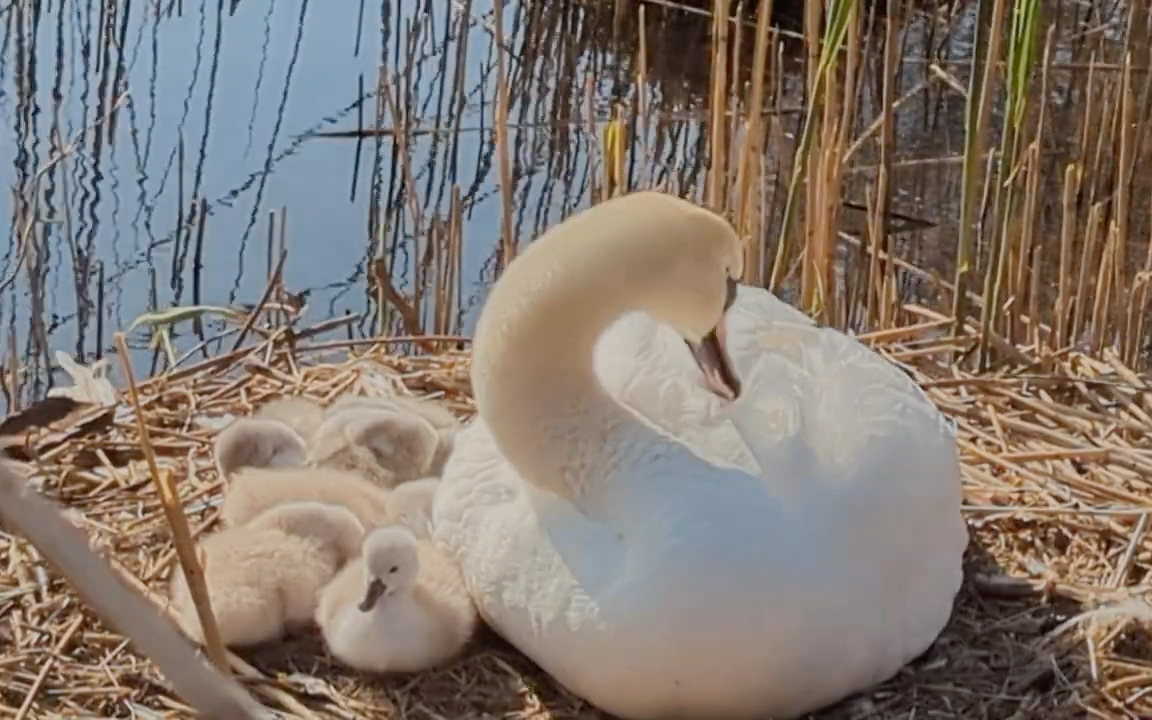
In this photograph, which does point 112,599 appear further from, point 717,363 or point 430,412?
point 430,412

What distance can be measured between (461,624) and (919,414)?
68 centimetres

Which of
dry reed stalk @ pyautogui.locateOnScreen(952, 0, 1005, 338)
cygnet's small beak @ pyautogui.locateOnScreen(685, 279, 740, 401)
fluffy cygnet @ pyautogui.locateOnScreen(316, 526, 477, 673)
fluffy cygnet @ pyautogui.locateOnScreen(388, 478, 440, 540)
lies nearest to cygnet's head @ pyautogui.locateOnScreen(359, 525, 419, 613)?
fluffy cygnet @ pyautogui.locateOnScreen(316, 526, 477, 673)

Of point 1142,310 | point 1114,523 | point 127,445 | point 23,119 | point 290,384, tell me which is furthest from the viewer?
point 23,119

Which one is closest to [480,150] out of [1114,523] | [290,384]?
[290,384]

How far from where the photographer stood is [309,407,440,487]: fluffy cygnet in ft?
9.18

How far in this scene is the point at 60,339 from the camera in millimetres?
4707

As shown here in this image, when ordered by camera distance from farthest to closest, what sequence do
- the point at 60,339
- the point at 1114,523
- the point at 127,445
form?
1. the point at 60,339
2. the point at 127,445
3. the point at 1114,523

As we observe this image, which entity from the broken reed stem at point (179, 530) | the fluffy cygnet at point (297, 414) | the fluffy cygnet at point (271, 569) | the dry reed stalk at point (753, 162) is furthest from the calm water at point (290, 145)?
the broken reed stem at point (179, 530)

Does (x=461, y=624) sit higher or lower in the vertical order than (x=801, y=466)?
lower

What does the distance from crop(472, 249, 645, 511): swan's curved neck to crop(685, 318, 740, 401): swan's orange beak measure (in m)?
0.12

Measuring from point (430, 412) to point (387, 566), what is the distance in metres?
0.79

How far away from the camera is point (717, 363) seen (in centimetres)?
223

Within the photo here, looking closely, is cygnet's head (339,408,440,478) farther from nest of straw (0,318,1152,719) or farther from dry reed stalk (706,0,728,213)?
dry reed stalk (706,0,728,213)

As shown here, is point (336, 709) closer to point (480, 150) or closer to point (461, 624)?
point (461, 624)
